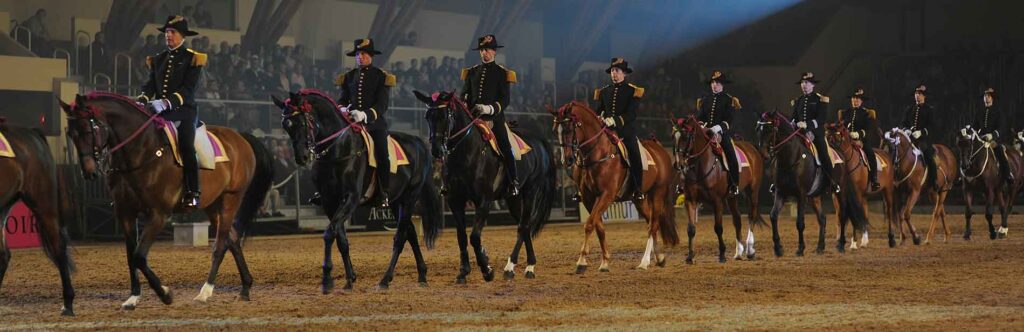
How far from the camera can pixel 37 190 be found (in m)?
11.8

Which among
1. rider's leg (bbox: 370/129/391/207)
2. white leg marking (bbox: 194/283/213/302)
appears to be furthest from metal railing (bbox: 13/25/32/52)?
white leg marking (bbox: 194/283/213/302)

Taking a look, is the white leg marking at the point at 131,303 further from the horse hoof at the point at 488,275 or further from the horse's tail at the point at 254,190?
the horse hoof at the point at 488,275

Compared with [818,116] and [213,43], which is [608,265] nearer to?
[818,116]

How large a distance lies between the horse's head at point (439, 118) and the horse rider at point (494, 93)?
653 millimetres

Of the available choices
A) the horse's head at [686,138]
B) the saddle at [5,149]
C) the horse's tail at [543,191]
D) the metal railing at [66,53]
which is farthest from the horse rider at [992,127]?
the saddle at [5,149]

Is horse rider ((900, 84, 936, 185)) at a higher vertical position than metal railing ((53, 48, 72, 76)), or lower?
lower

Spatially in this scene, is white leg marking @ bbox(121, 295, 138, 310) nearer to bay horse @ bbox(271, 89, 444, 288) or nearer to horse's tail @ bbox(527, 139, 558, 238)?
bay horse @ bbox(271, 89, 444, 288)

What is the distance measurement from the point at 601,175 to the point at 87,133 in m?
6.83

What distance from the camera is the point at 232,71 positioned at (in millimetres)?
28359

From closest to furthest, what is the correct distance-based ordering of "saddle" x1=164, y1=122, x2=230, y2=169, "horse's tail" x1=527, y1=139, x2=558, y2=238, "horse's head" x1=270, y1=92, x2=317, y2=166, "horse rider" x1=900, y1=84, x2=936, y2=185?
1. "saddle" x1=164, y1=122, x2=230, y2=169
2. "horse's head" x1=270, y1=92, x2=317, y2=166
3. "horse's tail" x1=527, y1=139, x2=558, y2=238
4. "horse rider" x1=900, y1=84, x2=936, y2=185

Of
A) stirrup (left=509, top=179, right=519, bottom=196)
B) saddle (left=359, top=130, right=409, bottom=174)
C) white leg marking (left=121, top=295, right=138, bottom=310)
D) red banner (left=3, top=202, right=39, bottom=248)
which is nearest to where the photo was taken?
white leg marking (left=121, top=295, right=138, bottom=310)

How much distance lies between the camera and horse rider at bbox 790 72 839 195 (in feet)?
64.7

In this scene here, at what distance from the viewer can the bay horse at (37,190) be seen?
11586 mm

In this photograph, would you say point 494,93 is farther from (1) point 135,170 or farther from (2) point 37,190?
(2) point 37,190
